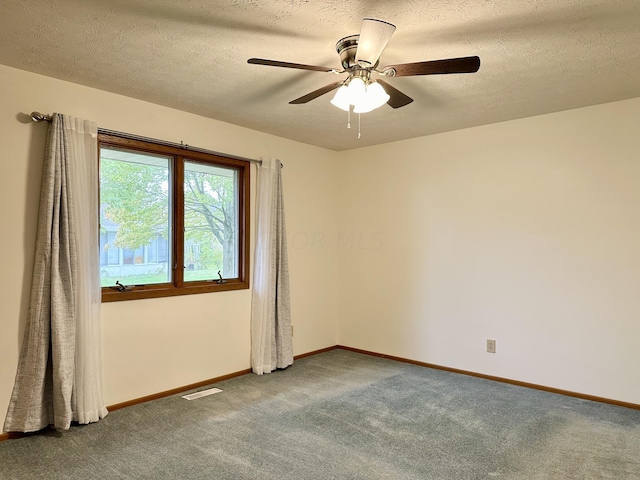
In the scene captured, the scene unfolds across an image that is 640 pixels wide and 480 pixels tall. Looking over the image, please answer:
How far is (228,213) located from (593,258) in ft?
10.4

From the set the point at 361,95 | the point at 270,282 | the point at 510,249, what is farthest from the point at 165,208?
the point at 510,249

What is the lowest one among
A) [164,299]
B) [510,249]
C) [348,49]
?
[164,299]

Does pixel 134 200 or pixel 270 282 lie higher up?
pixel 134 200

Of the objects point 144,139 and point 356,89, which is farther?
point 144,139

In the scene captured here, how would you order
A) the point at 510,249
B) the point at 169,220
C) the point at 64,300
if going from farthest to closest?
the point at 510,249 < the point at 169,220 < the point at 64,300

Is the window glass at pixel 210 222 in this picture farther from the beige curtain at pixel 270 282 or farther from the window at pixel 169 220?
the beige curtain at pixel 270 282

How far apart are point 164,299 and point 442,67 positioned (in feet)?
8.84

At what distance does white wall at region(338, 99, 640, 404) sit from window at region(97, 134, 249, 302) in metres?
1.57

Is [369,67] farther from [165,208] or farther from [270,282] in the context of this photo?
[270,282]

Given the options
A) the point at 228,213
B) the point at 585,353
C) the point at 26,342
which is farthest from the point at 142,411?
the point at 585,353

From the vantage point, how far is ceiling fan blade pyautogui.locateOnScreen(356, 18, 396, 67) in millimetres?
1824

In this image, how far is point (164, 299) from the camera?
11.5ft

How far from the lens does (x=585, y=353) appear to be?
3.51m

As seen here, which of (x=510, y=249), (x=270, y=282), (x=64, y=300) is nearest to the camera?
(x=64, y=300)
